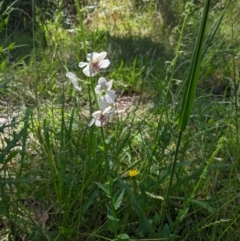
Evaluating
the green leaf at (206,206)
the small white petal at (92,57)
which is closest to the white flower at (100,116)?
the small white petal at (92,57)

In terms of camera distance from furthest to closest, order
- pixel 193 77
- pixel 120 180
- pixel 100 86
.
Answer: pixel 120 180, pixel 100 86, pixel 193 77

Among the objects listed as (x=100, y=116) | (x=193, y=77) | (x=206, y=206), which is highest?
(x=193, y=77)

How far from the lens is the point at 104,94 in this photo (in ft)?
3.95

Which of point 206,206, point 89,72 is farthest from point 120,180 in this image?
point 89,72

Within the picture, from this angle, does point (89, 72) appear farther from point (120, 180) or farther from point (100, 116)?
point (120, 180)

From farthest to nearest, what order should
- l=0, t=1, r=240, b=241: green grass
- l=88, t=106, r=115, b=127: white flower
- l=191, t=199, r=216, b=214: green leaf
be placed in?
1. l=191, t=199, r=216, b=214: green leaf
2. l=0, t=1, r=240, b=241: green grass
3. l=88, t=106, r=115, b=127: white flower

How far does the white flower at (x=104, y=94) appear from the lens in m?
1.19

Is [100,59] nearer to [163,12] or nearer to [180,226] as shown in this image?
[180,226]

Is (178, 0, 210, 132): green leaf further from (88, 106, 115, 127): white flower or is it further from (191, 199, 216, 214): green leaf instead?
(191, 199, 216, 214): green leaf

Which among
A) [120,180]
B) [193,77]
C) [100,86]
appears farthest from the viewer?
[120,180]

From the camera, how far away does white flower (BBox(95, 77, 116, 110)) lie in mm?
1194

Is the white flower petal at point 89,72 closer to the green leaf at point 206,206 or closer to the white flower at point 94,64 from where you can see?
the white flower at point 94,64

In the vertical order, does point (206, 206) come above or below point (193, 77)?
below

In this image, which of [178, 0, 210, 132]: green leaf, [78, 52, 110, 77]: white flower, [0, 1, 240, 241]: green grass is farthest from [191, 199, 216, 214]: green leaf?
[78, 52, 110, 77]: white flower
